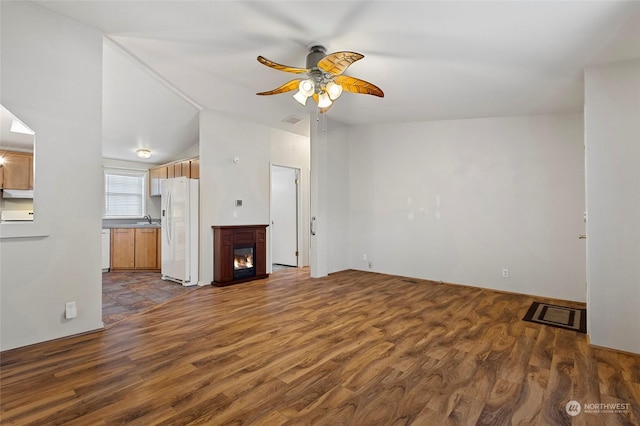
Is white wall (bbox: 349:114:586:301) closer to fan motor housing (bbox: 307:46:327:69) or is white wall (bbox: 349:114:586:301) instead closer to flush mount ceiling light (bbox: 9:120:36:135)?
fan motor housing (bbox: 307:46:327:69)

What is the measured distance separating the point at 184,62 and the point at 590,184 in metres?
4.50

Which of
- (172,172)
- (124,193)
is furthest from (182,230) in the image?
(124,193)

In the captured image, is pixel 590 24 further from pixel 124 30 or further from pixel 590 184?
pixel 124 30

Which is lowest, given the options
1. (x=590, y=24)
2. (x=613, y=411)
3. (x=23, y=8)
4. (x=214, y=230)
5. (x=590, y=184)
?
(x=613, y=411)

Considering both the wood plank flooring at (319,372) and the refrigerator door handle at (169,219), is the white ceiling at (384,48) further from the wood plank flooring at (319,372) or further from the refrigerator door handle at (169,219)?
the wood plank flooring at (319,372)

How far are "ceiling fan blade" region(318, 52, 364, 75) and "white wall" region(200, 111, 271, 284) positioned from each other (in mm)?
2884

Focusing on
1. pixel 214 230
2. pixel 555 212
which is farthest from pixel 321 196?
pixel 555 212

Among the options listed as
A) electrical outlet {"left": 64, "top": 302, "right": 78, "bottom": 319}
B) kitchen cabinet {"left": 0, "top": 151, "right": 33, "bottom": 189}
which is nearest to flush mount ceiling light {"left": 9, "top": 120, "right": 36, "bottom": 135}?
kitchen cabinet {"left": 0, "top": 151, "right": 33, "bottom": 189}

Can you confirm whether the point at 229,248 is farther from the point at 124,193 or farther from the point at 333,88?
the point at 124,193

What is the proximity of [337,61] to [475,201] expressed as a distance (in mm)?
3425

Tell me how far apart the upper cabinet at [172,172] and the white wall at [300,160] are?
58.0 inches

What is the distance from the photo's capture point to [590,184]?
9.19ft

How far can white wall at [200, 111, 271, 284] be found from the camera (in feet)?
16.6

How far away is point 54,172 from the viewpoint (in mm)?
2789
